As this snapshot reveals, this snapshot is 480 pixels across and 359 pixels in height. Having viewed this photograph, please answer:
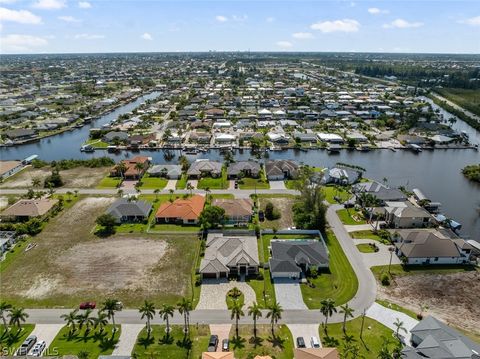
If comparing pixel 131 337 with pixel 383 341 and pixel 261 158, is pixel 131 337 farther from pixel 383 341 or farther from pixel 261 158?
pixel 261 158

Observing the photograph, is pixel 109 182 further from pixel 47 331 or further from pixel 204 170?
pixel 47 331

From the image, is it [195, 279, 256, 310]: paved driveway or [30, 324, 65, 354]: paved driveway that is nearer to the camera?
[30, 324, 65, 354]: paved driveway

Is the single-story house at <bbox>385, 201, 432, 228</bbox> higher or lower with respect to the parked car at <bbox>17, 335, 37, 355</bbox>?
higher

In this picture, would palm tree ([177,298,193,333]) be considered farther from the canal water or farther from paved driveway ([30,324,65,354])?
the canal water

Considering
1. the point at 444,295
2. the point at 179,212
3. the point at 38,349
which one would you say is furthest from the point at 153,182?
the point at 444,295

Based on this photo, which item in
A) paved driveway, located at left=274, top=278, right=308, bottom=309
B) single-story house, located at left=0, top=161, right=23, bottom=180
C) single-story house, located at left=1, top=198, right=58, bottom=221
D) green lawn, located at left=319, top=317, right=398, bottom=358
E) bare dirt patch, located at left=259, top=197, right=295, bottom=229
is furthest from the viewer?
single-story house, located at left=0, top=161, right=23, bottom=180

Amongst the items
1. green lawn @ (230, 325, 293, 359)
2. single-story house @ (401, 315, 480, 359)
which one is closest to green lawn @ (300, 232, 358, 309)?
green lawn @ (230, 325, 293, 359)

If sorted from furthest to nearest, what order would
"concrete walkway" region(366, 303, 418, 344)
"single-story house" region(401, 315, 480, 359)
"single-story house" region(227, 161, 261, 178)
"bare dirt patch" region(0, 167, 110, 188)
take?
"single-story house" region(227, 161, 261, 178) < "bare dirt patch" region(0, 167, 110, 188) < "concrete walkway" region(366, 303, 418, 344) < "single-story house" region(401, 315, 480, 359)

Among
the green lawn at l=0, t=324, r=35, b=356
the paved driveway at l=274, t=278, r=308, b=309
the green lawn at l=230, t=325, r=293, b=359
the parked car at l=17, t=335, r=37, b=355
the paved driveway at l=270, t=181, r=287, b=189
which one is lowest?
the green lawn at l=0, t=324, r=35, b=356
